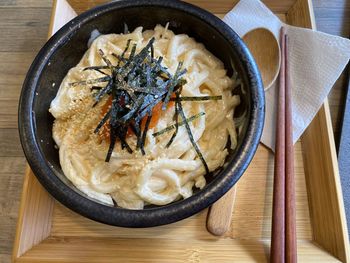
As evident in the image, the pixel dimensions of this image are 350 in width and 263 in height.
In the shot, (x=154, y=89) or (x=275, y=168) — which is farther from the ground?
(x=154, y=89)

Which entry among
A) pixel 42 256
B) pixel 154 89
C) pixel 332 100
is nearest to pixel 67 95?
pixel 154 89

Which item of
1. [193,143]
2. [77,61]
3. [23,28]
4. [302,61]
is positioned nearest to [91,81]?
[77,61]

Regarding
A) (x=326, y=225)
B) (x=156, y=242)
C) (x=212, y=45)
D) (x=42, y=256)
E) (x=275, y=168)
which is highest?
(x=212, y=45)

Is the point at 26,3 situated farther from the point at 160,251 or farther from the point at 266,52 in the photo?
the point at 160,251

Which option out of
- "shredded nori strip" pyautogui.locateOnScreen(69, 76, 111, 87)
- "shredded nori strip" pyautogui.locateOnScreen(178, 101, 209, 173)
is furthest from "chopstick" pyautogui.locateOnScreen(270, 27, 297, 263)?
"shredded nori strip" pyautogui.locateOnScreen(69, 76, 111, 87)

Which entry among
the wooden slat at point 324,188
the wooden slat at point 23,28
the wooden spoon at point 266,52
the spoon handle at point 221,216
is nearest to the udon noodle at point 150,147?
the spoon handle at point 221,216

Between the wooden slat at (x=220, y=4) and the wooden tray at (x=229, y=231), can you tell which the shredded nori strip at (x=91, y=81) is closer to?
the wooden tray at (x=229, y=231)

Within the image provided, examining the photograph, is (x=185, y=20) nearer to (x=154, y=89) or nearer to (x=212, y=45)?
(x=212, y=45)

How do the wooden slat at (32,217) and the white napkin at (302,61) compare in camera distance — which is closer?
the wooden slat at (32,217)

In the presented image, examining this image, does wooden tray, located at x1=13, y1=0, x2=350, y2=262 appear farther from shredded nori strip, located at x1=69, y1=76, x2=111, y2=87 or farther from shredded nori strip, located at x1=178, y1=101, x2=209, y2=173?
shredded nori strip, located at x1=69, y1=76, x2=111, y2=87
